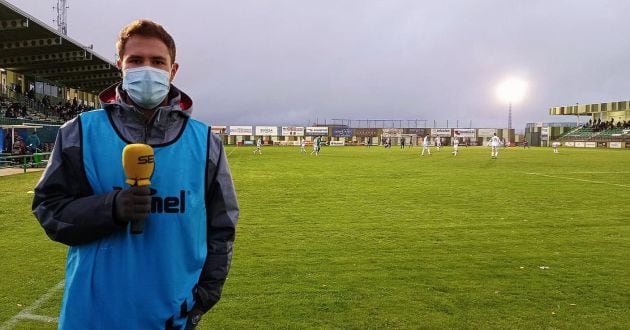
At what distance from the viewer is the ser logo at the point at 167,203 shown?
2.04 metres

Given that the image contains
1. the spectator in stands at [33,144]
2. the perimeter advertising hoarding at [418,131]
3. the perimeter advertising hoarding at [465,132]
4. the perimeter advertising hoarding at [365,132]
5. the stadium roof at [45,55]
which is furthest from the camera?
the perimeter advertising hoarding at [418,131]

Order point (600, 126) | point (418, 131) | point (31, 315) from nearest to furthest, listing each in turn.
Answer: point (31, 315) → point (600, 126) → point (418, 131)

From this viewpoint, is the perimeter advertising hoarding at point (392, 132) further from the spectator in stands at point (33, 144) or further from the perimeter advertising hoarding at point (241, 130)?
the spectator in stands at point (33, 144)

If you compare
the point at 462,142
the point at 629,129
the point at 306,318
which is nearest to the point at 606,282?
the point at 306,318

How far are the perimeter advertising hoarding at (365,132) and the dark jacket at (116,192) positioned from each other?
335 ft

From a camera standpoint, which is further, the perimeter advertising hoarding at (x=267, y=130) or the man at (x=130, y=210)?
the perimeter advertising hoarding at (x=267, y=130)

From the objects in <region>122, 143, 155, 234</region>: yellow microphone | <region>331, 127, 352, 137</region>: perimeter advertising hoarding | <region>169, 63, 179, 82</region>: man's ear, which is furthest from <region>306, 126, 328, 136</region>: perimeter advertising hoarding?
<region>122, 143, 155, 234</region>: yellow microphone

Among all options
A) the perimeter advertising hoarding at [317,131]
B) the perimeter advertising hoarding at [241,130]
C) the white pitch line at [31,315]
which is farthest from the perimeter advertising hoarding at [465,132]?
the white pitch line at [31,315]

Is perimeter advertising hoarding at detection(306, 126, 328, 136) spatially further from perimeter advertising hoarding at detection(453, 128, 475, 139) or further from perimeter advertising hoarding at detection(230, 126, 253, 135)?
perimeter advertising hoarding at detection(453, 128, 475, 139)

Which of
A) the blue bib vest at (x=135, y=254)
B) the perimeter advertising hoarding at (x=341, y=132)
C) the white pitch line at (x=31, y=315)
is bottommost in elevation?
the white pitch line at (x=31, y=315)

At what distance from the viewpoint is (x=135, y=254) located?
2020 millimetres

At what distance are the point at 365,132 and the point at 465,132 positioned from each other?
20.4m

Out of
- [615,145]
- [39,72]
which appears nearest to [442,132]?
[615,145]

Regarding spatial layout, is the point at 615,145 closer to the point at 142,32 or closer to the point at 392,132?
the point at 392,132
